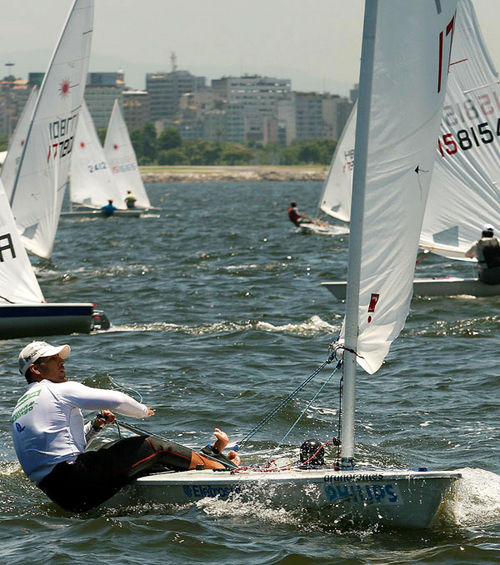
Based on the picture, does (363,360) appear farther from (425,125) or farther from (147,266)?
(147,266)

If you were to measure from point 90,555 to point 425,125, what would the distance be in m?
3.27

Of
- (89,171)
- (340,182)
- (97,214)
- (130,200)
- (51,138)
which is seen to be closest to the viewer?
(51,138)

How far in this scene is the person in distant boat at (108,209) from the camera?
42.3 metres

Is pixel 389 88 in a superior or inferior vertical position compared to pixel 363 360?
superior

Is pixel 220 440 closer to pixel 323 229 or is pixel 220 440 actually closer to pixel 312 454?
pixel 312 454

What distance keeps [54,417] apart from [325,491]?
1.73m

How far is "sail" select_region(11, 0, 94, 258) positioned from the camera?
18.9m

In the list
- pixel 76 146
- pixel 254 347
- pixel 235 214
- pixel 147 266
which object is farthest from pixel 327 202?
pixel 235 214

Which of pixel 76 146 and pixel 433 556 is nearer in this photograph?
pixel 433 556

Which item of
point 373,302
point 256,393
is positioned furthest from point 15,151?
point 373,302

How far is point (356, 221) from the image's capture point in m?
6.29

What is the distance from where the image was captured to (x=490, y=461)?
26.9 feet

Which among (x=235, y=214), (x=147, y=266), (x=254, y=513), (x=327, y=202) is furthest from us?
(x=235, y=214)

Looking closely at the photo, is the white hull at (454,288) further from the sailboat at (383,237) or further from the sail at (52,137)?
the sailboat at (383,237)
